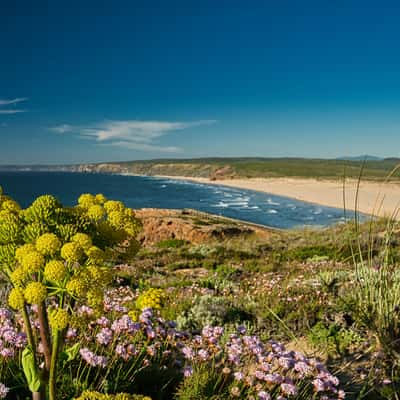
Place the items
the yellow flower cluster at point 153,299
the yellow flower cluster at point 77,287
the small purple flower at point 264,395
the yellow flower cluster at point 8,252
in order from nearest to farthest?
the yellow flower cluster at point 77,287, the yellow flower cluster at point 8,252, the yellow flower cluster at point 153,299, the small purple flower at point 264,395

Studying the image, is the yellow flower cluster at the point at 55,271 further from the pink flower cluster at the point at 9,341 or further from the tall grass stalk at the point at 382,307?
the tall grass stalk at the point at 382,307

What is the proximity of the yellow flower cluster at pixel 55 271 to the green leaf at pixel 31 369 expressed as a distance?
548mm

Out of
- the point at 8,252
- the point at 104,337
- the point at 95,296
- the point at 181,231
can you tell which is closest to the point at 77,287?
the point at 95,296

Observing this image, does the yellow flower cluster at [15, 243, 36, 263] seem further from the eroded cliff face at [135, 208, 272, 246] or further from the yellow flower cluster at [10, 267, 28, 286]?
the eroded cliff face at [135, 208, 272, 246]

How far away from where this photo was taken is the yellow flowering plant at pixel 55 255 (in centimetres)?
182

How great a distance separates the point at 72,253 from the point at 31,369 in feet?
2.59

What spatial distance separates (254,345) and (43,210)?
2235mm

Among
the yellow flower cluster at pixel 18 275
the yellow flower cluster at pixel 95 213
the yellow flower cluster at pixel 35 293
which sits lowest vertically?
the yellow flower cluster at pixel 35 293

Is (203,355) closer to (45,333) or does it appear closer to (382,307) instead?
(45,333)

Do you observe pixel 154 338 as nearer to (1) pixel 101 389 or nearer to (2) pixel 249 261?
(1) pixel 101 389

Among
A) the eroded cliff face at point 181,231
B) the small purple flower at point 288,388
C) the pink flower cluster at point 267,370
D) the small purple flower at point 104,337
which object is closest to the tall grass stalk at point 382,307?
the pink flower cluster at point 267,370

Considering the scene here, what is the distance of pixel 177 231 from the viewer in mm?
25016

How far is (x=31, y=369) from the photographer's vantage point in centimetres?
206

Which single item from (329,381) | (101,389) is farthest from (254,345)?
(101,389)
